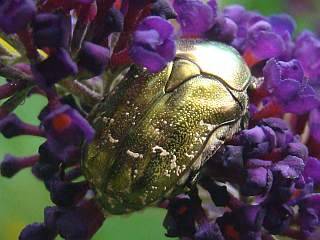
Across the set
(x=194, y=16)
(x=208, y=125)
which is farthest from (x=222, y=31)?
(x=208, y=125)

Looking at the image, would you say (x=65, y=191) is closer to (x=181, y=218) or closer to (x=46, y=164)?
(x=46, y=164)

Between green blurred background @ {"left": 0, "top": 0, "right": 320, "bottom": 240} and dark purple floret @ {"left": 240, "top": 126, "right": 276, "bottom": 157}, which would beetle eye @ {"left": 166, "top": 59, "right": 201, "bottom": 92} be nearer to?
dark purple floret @ {"left": 240, "top": 126, "right": 276, "bottom": 157}

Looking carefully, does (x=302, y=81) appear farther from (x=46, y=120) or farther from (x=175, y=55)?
(x=46, y=120)

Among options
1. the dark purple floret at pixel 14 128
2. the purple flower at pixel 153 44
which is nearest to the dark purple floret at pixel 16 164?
the dark purple floret at pixel 14 128

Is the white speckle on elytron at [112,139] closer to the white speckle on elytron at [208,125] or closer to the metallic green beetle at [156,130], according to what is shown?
the metallic green beetle at [156,130]

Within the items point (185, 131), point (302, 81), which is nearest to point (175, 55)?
point (185, 131)

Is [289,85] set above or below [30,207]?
above
